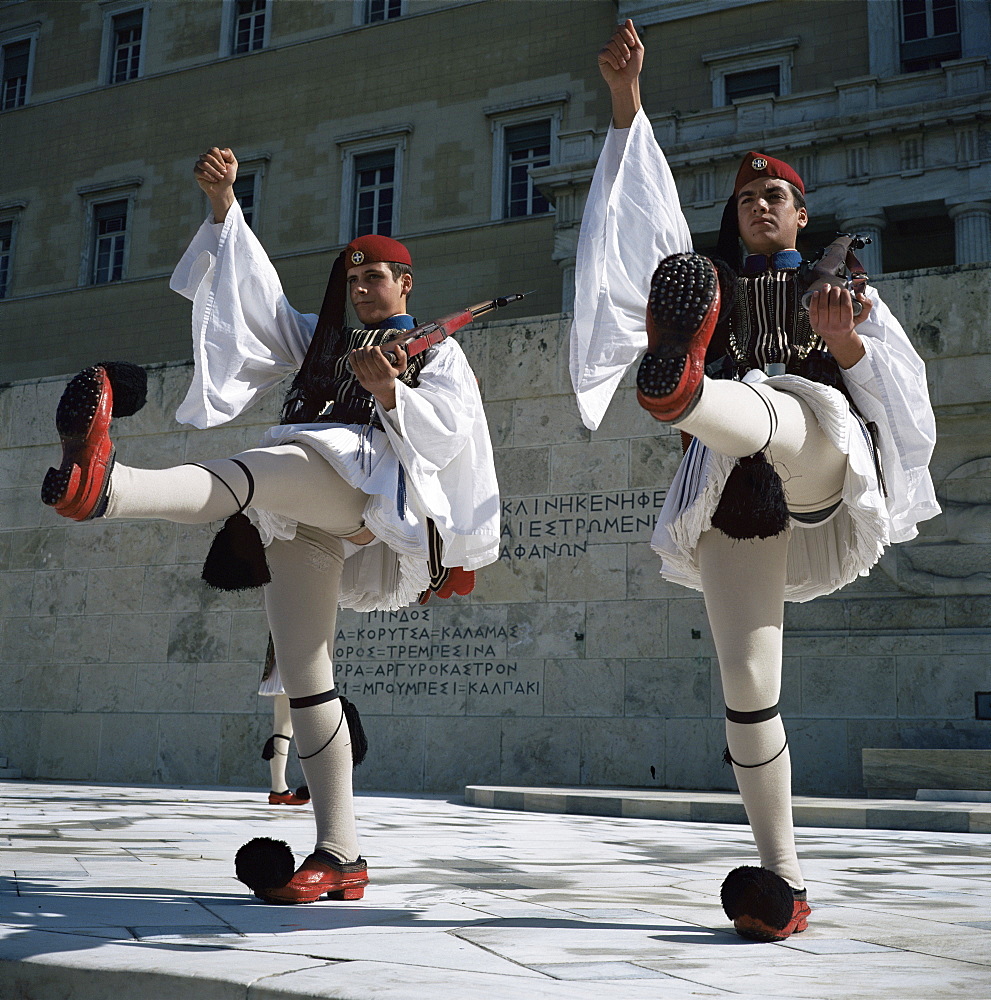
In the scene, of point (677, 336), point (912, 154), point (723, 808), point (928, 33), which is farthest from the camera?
point (928, 33)

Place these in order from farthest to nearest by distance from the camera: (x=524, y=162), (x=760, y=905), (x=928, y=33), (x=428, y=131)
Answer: (x=428, y=131) → (x=524, y=162) → (x=928, y=33) → (x=760, y=905)

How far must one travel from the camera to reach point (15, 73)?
98.3 ft

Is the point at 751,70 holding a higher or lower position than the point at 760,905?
higher

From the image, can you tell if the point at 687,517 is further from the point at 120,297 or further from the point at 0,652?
the point at 120,297

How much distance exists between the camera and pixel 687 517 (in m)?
3.06

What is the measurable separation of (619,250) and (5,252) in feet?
97.9

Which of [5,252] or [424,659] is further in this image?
[5,252]

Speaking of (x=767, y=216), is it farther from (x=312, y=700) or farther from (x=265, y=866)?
(x=265, y=866)

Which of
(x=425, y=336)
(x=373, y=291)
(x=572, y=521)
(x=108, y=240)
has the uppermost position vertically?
(x=108, y=240)

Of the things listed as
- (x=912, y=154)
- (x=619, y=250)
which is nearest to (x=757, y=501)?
(x=619, y=250)

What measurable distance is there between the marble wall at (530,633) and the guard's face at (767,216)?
6.48m

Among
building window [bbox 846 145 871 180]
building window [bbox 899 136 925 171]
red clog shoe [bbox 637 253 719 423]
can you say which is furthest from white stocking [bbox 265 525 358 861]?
building window [bbox 899 136 925 171]

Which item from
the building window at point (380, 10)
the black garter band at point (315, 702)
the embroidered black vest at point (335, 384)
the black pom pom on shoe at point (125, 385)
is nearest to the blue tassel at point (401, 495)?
the embroidered black vest at point (335, 384)

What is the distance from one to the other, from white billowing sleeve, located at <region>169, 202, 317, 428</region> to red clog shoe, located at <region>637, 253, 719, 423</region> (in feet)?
5.31
